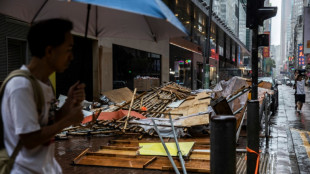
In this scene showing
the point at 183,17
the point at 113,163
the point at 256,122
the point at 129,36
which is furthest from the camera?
the point at 183,17

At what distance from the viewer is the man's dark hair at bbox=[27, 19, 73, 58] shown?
1857mm

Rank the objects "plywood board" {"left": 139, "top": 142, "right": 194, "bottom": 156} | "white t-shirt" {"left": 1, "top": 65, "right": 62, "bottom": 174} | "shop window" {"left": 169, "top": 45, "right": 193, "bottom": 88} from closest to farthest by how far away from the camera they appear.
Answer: "white t-shirt" {"left": 1, "top": 65, "right": 62, "bottom": 174}
"plywood board" {"left": 139, "top": 142, "right": 194, "bottom": 156}
"shop window" {"left": 169, "top": 45, "right": 193, "bottom": 88}

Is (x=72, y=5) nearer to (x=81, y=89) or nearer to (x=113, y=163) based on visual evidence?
(x=81, y=89)

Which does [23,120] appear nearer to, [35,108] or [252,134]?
[35,108]

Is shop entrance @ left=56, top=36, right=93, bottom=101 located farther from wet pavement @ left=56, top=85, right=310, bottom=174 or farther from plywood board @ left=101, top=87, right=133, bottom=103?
wet pavement @ left=56, top=85, right=310, bottom=174

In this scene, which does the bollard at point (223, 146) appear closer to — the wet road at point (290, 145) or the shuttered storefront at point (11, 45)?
the wet road at point (290, 145)

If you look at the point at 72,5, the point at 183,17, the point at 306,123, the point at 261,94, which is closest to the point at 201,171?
the point at 72,5

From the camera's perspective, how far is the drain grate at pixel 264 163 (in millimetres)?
5590

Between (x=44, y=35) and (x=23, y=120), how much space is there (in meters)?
0.54

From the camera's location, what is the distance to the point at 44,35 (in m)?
1.86

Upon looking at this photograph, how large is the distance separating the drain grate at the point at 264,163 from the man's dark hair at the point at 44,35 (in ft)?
15.1

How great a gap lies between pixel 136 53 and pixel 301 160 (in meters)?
15.8

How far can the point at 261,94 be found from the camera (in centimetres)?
1100

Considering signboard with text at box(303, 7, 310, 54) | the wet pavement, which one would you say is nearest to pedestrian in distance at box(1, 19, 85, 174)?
the wet pavement
